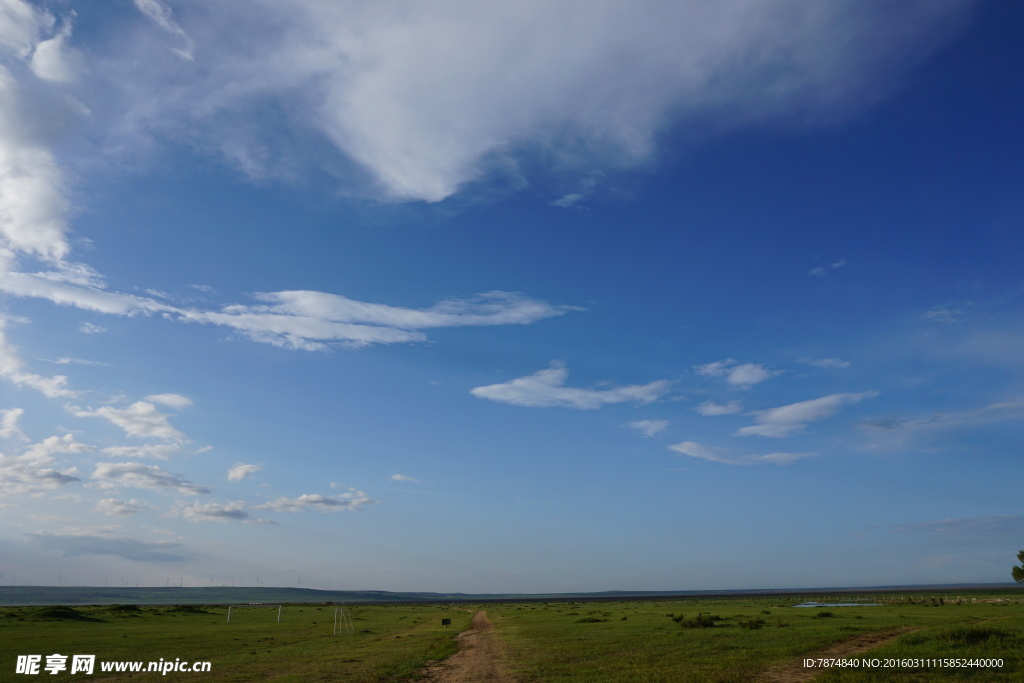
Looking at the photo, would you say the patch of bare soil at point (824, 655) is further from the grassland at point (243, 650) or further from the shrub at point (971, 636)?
the grassland at point (243, 650)

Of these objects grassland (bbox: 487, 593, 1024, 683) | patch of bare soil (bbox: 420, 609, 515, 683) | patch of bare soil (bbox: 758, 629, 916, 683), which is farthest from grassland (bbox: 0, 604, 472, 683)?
patch of bare soil (bbox: 758, 629, 916, 683)

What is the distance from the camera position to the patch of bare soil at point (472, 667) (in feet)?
92.0

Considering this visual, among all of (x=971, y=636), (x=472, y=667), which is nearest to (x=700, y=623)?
(x=971, y=636)

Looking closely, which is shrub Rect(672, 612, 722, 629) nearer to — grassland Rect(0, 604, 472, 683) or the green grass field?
the green grass field

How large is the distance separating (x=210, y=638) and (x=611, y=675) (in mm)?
45048

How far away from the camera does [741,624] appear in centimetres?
5122

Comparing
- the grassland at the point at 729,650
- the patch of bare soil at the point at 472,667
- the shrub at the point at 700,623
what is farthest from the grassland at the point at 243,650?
the shrub at the point at 700,623

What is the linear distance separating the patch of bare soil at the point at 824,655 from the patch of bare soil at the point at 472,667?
12.5 meters

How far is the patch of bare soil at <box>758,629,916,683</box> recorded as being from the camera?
83.4 ft

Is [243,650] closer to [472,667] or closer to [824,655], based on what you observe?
[472,667]

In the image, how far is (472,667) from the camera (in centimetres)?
3198

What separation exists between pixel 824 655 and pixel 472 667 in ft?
66.4

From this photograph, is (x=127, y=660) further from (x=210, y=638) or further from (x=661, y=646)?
(x=661, y=646)

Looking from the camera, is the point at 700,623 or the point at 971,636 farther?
the point at 700,623
